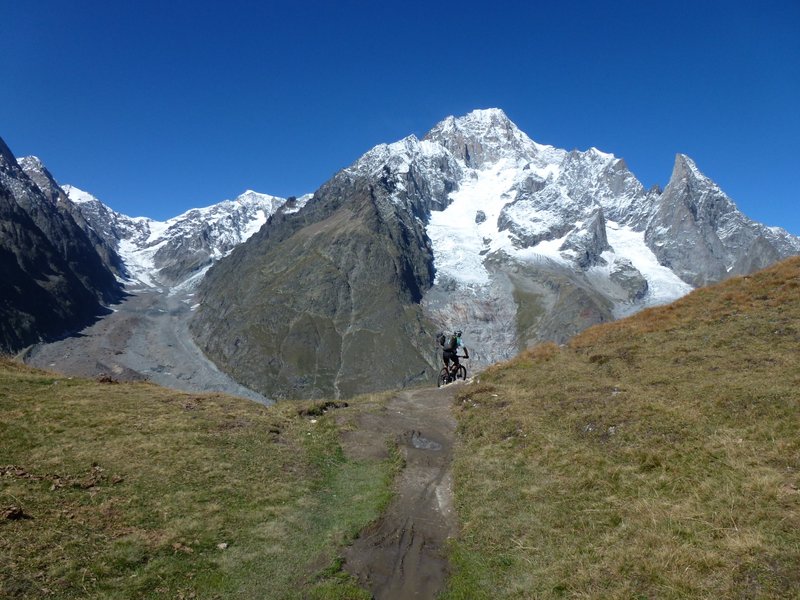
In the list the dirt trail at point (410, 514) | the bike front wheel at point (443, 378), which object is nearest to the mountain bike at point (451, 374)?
the bike front wheel at point (443, 378)

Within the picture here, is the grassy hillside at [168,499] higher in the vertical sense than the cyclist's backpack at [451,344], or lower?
lower

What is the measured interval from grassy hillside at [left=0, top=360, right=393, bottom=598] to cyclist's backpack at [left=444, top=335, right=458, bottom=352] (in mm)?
14317

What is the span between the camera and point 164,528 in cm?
1462

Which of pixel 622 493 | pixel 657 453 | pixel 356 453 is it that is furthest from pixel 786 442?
pixel 356 453

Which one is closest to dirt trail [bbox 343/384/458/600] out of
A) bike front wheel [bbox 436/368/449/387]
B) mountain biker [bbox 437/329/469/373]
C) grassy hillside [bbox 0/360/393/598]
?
Answer: grassy hillside [bbox 0/360/393/598]

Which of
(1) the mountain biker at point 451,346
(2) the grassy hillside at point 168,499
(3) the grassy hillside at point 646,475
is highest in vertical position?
(1) the mountain biker at point 451,346

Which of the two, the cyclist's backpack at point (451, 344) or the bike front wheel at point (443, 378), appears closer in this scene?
the cyclist's backpack at point (451, 344)

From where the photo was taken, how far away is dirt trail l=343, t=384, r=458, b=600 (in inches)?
540

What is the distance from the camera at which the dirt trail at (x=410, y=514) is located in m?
13.7

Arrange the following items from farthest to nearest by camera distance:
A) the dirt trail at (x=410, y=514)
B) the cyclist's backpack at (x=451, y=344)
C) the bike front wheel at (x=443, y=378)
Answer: the bike front wheel at (x=443, y=378) → the cyclist's backpack at (x=451, y=344) → the dirt trail at (x=410, y=514)

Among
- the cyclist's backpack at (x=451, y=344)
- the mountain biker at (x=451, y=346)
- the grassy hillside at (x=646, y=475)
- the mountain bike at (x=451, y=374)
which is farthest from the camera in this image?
the mountain bike at (x=451, y=374)

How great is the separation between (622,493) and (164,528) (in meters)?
13.9

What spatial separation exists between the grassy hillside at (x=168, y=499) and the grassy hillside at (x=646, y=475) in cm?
465

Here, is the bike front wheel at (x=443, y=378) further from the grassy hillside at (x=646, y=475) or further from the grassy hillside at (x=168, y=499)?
the grassy hillside at (x=168, y=499)
